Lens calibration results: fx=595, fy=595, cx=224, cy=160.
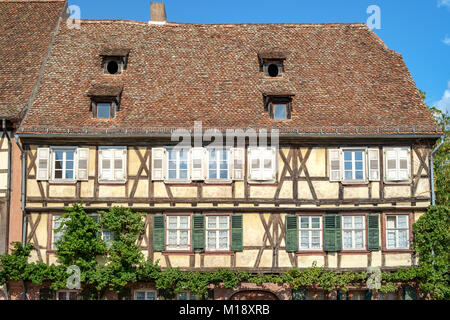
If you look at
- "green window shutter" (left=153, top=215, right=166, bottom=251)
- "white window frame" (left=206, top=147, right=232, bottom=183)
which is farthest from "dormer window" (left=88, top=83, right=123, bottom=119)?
"green window shutter" (left=153, top=215, right=166, bottom=251)

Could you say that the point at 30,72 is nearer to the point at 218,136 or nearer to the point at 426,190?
the point at 218,136

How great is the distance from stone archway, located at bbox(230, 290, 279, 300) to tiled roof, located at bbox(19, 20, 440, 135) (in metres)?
5.15

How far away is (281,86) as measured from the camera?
2039 cm

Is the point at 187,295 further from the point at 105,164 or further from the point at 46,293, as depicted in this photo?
the point at 105,164

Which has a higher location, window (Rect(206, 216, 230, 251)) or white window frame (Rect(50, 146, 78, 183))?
white window frame (Rect(50, 146, 78, 183))

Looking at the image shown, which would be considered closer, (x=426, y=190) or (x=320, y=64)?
(x=426, y=190)

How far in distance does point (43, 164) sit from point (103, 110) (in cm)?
259

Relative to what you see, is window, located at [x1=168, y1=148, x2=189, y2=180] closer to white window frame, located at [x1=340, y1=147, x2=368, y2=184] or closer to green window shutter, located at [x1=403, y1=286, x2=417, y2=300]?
white window frame, located at [x1=340, y1=147, x2=368, y2=184]

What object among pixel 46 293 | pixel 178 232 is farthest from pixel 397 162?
pixel 46 293

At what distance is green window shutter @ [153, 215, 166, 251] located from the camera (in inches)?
722

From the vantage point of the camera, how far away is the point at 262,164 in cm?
1875

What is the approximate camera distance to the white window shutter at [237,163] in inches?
735
